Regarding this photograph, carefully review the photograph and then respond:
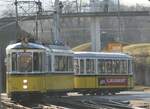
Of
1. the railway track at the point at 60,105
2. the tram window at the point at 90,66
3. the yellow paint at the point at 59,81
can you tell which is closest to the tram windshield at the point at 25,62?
the yellow paint at the point at 59,81

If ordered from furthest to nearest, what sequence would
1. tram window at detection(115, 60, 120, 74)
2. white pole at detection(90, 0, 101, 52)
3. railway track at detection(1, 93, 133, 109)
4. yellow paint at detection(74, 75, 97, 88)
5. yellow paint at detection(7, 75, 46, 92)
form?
white pole at detection(90, 0, 101, 52)
tram window at detection(115, 60, 120, 74)
yellow paint at detection(74, 75, 97, 88)
yellow paint at detection(7, 75, 46, 92)
railway track at detection(1, 93, 133, 109)

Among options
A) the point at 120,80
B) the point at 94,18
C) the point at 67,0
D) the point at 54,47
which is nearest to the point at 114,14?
the point at 94,18

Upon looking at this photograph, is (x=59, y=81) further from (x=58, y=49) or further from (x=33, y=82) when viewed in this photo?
(x=33, y=82)

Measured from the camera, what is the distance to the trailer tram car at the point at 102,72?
36.8 m

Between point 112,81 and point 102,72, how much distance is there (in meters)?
0.97

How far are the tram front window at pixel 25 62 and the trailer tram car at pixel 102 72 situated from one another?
9.11 metres

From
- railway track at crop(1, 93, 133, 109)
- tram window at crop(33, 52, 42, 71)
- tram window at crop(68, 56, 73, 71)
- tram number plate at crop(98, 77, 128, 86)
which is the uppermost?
tram window at crop(33, 52, 42, 71)

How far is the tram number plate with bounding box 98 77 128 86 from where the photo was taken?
124 ft

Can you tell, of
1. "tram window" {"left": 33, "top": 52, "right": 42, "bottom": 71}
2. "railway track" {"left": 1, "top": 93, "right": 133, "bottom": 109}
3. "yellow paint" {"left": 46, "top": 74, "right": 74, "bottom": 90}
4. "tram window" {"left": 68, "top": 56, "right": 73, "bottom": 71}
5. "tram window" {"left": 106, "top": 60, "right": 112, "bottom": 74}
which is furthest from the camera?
"tram window" {"left": 106, "top": 60, "right": 112, "bottom": 74}

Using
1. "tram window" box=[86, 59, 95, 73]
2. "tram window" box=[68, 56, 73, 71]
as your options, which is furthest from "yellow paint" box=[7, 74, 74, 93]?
"tram window" box=[86, 59, 95, 73]

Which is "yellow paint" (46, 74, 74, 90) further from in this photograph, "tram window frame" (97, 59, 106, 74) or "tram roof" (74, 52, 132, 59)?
"tram window frame" (97, 59, 106, 74)

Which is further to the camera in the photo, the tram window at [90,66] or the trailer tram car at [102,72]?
the tram window at [90,66]

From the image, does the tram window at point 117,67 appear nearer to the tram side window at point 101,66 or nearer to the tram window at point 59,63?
the tram side window at point 101,66

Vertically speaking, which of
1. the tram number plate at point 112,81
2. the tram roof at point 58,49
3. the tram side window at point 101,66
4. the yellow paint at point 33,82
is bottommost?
the tram number plate at point 112,81
